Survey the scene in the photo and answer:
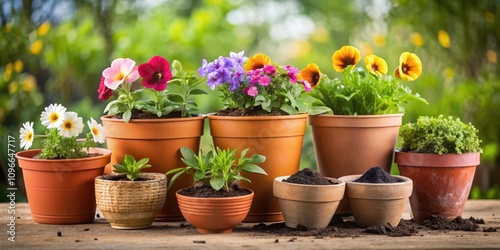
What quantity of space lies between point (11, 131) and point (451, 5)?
3450 mm

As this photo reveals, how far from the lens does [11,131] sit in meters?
4.68

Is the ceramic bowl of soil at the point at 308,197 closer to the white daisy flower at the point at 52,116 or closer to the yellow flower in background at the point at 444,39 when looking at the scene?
the white daisy flower at the point at 52,116

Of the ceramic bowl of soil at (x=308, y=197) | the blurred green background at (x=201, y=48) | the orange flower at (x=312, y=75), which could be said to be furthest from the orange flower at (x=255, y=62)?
the blurred green background at (x=201, y=48)

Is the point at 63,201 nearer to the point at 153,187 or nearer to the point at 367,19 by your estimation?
the point at 153,187

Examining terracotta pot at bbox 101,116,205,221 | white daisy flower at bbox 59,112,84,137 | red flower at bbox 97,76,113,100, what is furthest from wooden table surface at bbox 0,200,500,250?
red flower at bbox 97,76,113,100

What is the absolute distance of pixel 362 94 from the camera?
9.52 ft

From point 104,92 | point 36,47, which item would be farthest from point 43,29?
point 104,92

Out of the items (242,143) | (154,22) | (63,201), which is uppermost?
(154,22)

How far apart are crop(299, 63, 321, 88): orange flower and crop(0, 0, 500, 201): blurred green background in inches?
76.2

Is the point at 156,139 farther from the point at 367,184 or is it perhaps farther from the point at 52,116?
the point at 367,184

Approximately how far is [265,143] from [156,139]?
1.55 feet

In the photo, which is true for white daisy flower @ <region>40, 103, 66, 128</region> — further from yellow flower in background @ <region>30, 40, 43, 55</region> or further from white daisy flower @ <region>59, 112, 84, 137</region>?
yellow flower in background @ <region>30, 40, 43, 55</region>

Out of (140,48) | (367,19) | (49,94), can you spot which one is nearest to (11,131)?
(49,94)

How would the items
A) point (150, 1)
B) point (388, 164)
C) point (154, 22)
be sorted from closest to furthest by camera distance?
point (388, 164)
point (154, 22)
point (150, 1)
